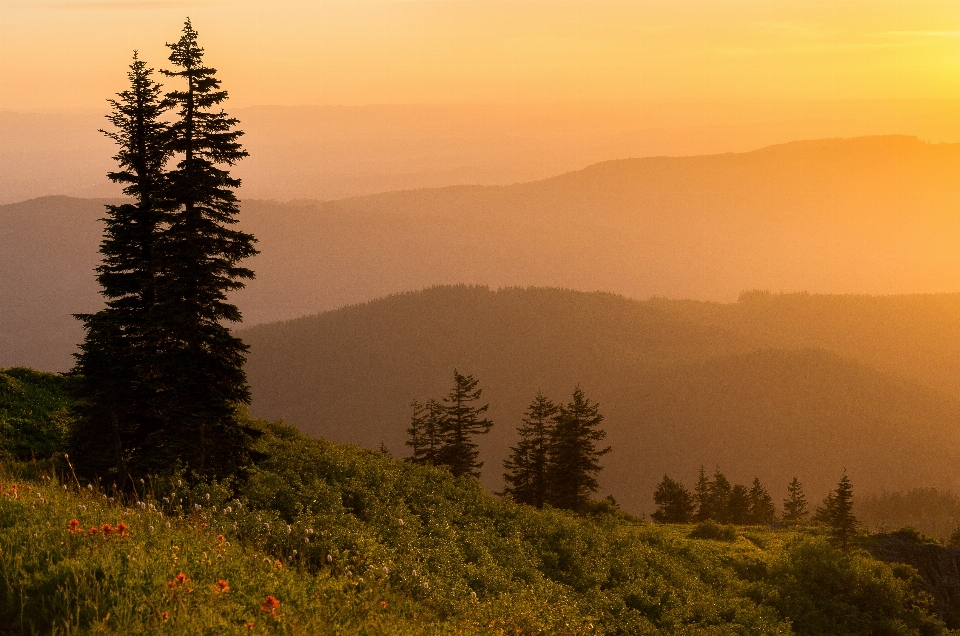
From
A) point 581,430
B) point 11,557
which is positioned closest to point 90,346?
point 11,557

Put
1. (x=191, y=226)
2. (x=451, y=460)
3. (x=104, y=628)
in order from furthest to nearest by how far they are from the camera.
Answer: (x=451, y=460), (x=191, y=226), (x=104, y=628)

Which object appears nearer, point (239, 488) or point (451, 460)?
point (239, 488)

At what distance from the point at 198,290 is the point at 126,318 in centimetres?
523

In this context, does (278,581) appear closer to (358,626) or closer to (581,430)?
(358,626)

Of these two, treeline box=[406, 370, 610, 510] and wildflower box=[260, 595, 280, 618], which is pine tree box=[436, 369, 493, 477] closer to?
treeline box=[406, 370, 610, 510]

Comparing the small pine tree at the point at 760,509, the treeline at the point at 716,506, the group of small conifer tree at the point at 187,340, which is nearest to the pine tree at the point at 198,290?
the group of small conifer tree at the point at 187,340

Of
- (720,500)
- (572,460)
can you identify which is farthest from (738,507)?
(572,460)

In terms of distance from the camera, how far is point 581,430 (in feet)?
211

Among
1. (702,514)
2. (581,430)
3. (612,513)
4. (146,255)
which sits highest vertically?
(146,255)

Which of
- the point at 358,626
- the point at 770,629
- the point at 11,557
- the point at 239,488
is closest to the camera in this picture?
the point at 11,557

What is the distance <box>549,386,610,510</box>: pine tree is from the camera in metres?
62.8

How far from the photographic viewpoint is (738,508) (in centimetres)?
9631

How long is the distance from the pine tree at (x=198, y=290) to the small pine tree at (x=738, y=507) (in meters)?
84.3

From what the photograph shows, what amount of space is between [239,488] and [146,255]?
1109 centimetres
